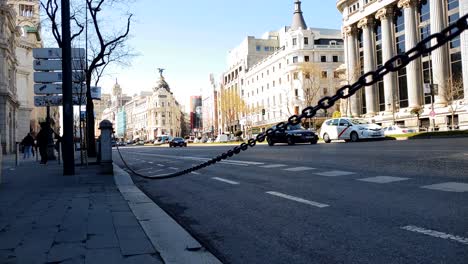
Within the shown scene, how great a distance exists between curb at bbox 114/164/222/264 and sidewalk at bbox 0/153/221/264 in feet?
0.09

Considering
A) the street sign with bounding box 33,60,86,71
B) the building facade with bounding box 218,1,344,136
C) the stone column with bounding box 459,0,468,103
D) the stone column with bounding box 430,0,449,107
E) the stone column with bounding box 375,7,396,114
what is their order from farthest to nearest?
the building facade with bounding box 218,1,344,136
the stone column with bounding box 375,7,396,114
the stone column with bounding box 430,0,449,107
the stone column with bounding box 459,0,468,103
the street sign with bounding box 33,60,86,71

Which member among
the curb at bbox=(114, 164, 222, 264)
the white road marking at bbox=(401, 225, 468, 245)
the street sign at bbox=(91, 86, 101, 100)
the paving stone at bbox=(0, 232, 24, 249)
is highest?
the street sign at bbox=(91, 86, 101, 100)

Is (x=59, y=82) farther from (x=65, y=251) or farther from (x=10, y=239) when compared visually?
(x=65, y=251)

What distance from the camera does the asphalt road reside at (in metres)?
3.66

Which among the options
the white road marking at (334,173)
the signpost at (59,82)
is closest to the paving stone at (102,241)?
the white road marking at (334,173)

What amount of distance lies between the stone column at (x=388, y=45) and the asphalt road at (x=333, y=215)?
46.1 metres

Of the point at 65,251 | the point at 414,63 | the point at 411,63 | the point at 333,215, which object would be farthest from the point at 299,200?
the point at 414,63

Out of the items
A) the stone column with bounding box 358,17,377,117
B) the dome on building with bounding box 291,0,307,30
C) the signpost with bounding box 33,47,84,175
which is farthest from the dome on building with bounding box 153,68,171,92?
the signpost with bounding box 33,47,84,175

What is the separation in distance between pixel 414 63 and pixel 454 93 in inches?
281

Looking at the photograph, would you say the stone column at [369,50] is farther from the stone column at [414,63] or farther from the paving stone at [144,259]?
the paving stone at [144,259]

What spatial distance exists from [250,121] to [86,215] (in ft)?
306

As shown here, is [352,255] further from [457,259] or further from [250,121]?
[250,121]

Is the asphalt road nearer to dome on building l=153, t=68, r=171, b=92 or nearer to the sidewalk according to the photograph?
the sidewalk

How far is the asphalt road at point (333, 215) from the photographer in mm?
3661
